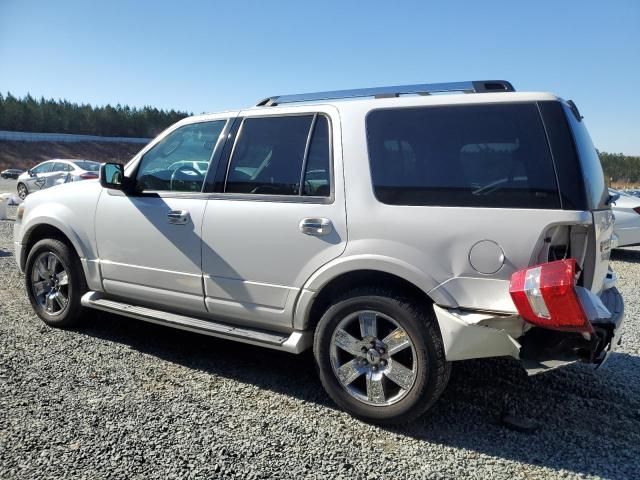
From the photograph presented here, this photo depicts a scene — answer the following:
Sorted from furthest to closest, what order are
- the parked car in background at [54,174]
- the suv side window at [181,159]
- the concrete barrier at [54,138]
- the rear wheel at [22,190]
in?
the concrete barrier at [54,138], the rear wheel at [22,190], the parked car in background at [54,174], the suv side window at [181,159]

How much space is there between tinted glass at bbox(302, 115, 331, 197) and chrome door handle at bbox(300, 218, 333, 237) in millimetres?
185

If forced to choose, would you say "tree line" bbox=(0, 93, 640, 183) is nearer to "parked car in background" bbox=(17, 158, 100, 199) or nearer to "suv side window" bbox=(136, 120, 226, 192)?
"parked car in background" bbox=(17, 158, 100, 199)

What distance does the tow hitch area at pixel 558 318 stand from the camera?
245 centimetres

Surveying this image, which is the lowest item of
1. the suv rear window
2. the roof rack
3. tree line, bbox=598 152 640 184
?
tree line, bbox=598 152 640 184

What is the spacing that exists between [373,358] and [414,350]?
0.93 ft

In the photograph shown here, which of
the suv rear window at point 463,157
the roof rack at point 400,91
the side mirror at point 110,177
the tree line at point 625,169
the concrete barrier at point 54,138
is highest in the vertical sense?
the concrete barrier at point 54,138

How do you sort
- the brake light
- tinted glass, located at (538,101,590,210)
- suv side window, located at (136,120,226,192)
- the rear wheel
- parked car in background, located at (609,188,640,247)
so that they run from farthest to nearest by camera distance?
the rear wheel < parked car in background, located at (609,188,640,247) < suv side window, located at (136,120,226,192) < tinted glass, located at (538,101,590,210) < the brake light

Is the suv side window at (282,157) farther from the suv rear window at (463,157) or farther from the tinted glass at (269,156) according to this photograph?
the suv rear window at (463,157)

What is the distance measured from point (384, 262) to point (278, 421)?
3.93ft

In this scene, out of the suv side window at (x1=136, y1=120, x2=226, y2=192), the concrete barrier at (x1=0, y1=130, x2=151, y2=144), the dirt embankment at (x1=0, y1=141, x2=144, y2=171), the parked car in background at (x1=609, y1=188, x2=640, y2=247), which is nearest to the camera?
the suv side window at (x1=136, y1=120, x2=226, y2=192)

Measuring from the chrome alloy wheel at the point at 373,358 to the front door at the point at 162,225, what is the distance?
1.22m

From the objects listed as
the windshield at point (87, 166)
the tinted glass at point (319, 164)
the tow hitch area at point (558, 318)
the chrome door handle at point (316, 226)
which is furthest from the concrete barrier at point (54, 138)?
the tow hitch area at point (558, 318)

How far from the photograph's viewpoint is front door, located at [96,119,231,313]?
12.5 feet

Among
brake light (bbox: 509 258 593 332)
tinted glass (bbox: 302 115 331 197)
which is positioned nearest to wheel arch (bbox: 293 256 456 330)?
brake light (bbox: 509 258 593 332)
